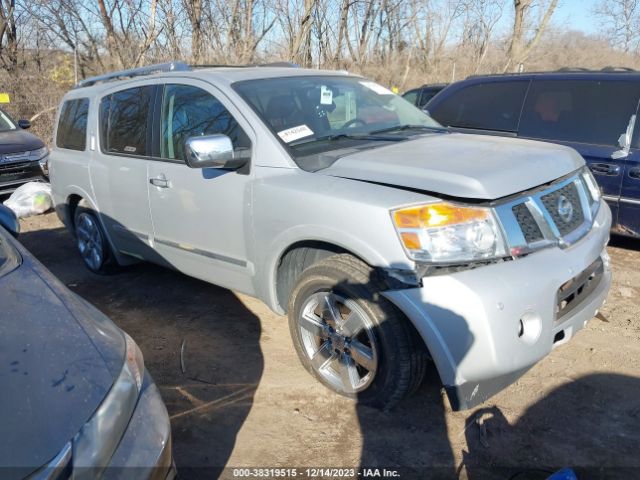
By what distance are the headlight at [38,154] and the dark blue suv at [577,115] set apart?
20.7 feet

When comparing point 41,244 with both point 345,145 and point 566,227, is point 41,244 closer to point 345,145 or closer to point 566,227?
point 345,145

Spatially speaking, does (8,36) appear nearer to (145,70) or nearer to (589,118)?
(145,70)

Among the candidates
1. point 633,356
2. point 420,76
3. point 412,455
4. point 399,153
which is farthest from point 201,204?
point 420,76

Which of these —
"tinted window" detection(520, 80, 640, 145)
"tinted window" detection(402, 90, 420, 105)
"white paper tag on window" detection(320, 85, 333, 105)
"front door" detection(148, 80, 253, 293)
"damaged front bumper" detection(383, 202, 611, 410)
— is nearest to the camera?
"damaged front bumper" detection(383, 202, 611, 410)

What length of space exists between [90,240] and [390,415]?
365cm

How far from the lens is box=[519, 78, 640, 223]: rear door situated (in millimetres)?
4949

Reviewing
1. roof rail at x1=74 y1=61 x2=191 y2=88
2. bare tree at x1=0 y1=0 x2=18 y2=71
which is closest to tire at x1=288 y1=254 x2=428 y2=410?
roof rail at x1=74 y1=61 x2=191 y2=88

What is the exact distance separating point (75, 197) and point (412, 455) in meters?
4.16

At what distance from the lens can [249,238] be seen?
3.36 m

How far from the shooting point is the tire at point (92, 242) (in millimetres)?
5094

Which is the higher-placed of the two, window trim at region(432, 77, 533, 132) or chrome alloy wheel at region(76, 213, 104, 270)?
window trim at region(432, 77, 533, 132)

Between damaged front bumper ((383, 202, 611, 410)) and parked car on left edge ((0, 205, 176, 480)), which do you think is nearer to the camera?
parked car on left edge ((0, 205, 176, 480))

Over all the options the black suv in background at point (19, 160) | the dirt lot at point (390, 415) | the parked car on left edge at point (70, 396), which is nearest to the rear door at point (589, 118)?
the dirt lot at point (390, 415)

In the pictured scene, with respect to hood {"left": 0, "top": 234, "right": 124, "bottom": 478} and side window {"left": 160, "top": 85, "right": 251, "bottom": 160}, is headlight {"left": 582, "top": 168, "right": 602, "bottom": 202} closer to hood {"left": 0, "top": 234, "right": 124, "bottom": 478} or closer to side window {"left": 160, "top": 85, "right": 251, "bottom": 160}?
side window {"left": 160, "top": 85, "right": 251, "bottom": 160}
